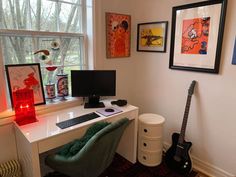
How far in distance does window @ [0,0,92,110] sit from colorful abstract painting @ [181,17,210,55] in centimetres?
111

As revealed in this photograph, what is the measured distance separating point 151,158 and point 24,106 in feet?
4.91

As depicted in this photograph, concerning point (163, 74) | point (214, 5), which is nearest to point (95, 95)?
point (163, 74)

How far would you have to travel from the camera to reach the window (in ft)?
5.65

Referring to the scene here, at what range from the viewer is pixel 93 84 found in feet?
6.97

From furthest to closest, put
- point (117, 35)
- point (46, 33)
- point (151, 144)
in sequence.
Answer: point (117, 35) → point (151, 144) → point (46, 33)

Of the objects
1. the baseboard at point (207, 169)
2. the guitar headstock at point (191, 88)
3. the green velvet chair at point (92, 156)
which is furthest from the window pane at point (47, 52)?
the baseboard at point (207, 169)

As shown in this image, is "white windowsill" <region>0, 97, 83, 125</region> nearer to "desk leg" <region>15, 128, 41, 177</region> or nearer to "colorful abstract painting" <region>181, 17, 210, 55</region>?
"desk leg" <region>15, 128, 41, 177</region>

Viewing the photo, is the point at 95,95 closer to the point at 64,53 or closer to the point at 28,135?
the point at 64,53

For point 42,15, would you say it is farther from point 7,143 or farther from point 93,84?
point 7,143

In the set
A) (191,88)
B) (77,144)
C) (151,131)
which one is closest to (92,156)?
(77,144)

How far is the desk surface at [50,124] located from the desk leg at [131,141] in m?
0.16

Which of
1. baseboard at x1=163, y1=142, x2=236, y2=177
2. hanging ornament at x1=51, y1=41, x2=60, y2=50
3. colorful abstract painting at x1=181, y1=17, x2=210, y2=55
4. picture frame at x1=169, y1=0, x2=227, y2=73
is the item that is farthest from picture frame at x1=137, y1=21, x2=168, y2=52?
baseboard at x1=163, y1=142, x2=236, y2=177

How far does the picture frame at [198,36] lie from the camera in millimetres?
1812

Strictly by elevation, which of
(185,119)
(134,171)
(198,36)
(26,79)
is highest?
(198,36)
